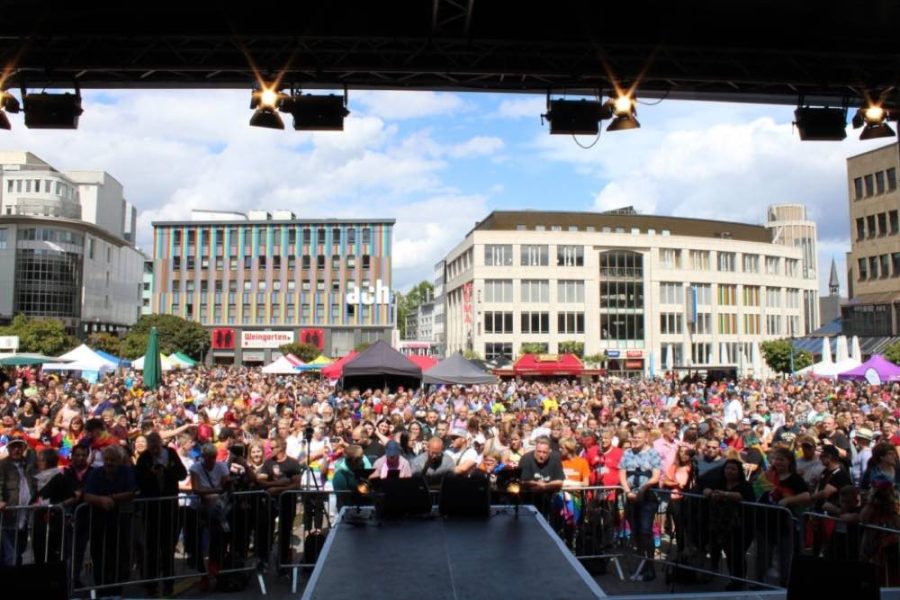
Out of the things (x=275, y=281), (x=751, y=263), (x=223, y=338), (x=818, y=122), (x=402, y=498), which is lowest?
(x=402, y=498)

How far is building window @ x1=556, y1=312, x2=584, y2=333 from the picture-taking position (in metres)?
76.7

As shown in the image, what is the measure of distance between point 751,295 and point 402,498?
85145 millimetres

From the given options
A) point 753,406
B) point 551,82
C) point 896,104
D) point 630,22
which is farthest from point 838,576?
point 753,406

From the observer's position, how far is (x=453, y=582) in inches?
185

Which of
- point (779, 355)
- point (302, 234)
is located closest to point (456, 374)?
point (779, 355)

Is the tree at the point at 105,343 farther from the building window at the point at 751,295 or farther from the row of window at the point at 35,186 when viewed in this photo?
the building window at the point at 751,295

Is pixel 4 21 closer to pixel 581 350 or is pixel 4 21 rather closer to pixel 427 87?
pixel 427 87

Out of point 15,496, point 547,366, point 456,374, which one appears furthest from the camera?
point 547,366

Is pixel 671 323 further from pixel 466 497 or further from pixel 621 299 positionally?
pixel 466 497

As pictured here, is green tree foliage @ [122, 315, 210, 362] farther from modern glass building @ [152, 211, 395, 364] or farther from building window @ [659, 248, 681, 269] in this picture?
building window @ [659, 248, 681, 269]

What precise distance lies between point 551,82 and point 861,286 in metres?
55.9

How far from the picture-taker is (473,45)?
30.3ft

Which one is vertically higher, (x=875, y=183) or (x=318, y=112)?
(x=875, y=183)

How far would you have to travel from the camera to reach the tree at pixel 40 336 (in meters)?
65.6
